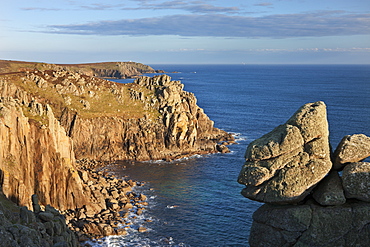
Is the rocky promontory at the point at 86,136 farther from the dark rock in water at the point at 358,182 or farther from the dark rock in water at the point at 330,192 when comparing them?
the dark rock in water at the point at 358,182

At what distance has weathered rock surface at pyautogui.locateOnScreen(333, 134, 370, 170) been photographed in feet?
111

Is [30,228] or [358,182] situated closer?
[358,182]

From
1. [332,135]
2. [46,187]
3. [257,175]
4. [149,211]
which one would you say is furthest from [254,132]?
[257,175]

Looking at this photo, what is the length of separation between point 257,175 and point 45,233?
866 inches

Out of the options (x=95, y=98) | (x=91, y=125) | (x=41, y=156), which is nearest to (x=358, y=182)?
(x=41, y=156)

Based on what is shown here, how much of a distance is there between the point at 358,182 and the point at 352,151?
3.06 m

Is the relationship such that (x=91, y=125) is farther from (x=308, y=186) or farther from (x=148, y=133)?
(x=308, y=186)

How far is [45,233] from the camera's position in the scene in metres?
38.0

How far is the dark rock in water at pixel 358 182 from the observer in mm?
32219

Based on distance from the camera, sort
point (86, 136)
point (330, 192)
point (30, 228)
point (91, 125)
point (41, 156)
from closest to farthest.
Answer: point (330, 192) → point (30, 228) → point (41, 156) → point (86, 136) → point (91, 125)

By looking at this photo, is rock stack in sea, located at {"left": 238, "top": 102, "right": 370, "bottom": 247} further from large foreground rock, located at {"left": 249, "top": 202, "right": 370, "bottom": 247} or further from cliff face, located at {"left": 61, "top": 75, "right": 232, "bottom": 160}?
cliff face, located at {"left": 61, "top": 75, "right": 232, "bottom": 160}

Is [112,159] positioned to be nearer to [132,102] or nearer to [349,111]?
[132,102]

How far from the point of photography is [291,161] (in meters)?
35.1

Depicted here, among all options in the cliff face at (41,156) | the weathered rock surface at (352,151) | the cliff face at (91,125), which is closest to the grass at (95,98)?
the cliff face at (91,125)
